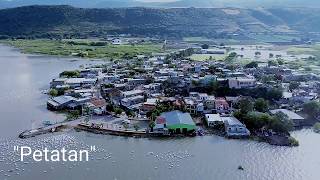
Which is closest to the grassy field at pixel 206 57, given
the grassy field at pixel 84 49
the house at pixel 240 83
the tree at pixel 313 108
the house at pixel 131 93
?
the grassy field at pixel 84 49

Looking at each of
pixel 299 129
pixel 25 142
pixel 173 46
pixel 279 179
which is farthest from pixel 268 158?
pixel 173 46

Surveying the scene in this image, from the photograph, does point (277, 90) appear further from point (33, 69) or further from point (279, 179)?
point (33, 69)

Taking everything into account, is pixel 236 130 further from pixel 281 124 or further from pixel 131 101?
pixel 131 101

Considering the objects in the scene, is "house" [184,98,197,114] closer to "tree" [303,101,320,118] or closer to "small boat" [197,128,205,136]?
"small boat" [197,128,205,136]

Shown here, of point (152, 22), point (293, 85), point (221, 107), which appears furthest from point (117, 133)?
point (152, 22)

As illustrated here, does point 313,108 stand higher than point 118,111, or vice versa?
point 313,108

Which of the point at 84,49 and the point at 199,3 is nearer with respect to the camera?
the point at 84,49

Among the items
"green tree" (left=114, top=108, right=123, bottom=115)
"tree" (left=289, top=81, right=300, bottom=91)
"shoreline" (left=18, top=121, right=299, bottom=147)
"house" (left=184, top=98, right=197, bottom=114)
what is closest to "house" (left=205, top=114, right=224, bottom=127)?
"shoreline" (left=18, top=121, right=299, bottom=147)
